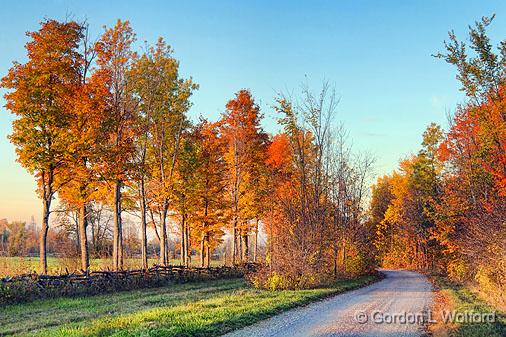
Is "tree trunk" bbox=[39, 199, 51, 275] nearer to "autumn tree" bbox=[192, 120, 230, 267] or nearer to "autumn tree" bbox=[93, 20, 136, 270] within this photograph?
"autumn tree" bbox=[93, 20, 136, 270]

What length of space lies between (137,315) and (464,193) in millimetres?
24449

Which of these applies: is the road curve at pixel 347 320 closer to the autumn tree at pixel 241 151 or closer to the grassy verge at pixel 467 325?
the grassy verge at pixel 467 325

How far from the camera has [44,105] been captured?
20594 millimetres

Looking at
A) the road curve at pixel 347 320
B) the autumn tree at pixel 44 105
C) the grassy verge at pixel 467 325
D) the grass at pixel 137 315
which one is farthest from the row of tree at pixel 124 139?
the grassy verge at pixel 467 325

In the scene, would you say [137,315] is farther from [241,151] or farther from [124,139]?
[241,151]

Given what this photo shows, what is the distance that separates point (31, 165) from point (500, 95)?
65.8ft

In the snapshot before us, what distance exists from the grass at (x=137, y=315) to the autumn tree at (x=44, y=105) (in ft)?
18.2

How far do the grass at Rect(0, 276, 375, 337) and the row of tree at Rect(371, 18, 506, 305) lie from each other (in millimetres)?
7110

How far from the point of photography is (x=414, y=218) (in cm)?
4772

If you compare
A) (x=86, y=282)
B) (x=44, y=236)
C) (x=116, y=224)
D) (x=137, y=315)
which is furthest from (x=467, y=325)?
(x=116, y=224)

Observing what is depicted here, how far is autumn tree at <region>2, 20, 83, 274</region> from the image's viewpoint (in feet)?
64.8

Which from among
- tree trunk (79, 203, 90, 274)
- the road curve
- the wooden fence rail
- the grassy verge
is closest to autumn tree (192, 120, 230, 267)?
the wooden fence rail

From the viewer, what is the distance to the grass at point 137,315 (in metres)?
9.85

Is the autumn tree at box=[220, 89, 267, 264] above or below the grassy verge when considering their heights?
above
